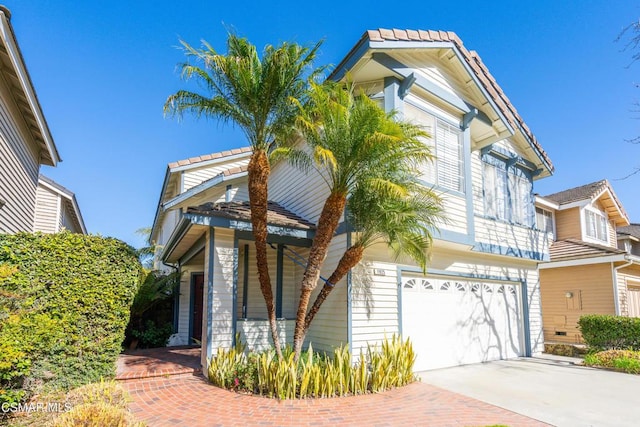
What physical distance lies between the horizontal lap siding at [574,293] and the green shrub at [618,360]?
4.81 m

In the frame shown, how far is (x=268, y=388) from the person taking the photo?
23.6ft

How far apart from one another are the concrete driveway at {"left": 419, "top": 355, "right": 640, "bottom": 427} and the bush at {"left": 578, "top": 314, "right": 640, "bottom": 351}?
167 centimetres

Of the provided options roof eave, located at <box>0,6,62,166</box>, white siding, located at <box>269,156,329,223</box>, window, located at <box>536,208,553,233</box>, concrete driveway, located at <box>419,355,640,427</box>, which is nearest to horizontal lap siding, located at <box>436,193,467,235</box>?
white siding, located at <box>269,156,329,223</box>

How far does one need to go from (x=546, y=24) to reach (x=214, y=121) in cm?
882

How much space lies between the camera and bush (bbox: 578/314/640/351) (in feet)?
38.7

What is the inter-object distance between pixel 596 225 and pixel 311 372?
19916 millimetres

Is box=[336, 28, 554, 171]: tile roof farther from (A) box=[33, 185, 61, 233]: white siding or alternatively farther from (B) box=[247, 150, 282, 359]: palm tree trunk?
(A) box=[33, 185, 61, 233]: white siding

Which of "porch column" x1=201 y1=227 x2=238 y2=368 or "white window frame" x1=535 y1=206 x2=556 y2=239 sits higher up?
"white window frame" x1=535 y1=206 x2=556 y2=239

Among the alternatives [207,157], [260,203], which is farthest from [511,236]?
[207,157]

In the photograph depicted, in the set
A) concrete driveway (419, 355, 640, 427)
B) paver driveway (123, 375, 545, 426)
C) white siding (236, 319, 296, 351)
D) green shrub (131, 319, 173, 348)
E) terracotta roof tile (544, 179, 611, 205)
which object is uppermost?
terracotta roof tile (544, 179, 611, 205)

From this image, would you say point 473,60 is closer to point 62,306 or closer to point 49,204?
point 62,306

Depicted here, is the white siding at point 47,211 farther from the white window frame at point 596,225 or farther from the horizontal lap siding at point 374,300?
the white window frame at point 596,225

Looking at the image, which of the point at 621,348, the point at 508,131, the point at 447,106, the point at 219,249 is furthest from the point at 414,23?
the point at 621,348

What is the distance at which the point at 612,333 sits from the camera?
12000mm
